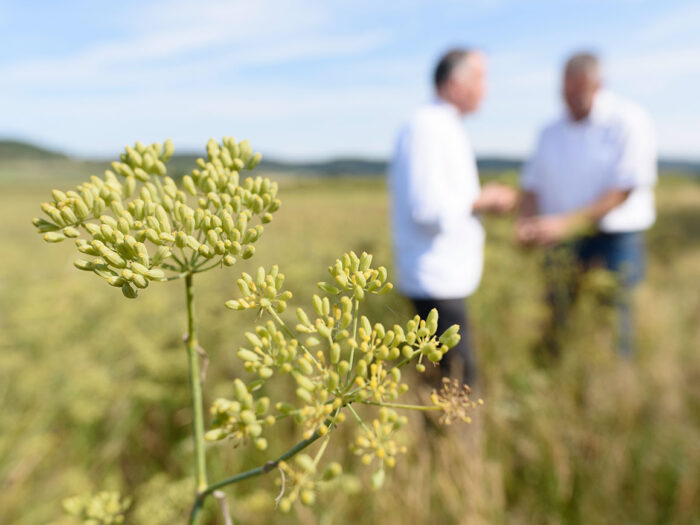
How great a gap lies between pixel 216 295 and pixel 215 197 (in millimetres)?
3760

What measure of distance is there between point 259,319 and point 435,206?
8.57 feet

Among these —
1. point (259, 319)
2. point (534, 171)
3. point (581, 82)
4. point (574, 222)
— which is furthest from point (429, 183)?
point (259, 319)

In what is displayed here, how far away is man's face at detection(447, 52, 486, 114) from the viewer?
3.60 meters

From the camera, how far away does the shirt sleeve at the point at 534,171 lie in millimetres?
4957

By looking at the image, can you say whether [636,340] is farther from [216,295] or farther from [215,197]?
[215,197]

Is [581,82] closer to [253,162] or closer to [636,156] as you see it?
[636,156]

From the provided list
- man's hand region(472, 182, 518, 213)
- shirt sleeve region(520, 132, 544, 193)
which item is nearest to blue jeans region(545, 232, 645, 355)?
shirt sleeve region(520, 132, 544, 193)

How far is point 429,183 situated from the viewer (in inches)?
125

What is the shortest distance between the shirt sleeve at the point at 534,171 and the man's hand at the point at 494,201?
1677mm

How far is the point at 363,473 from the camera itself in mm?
2943

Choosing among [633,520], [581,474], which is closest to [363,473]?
[581,474]

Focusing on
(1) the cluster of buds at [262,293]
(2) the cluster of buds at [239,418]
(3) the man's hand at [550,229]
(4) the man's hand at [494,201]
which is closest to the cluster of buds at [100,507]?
(2) the cluster of buds at [239,418]

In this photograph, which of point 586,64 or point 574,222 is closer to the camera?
point 574,222

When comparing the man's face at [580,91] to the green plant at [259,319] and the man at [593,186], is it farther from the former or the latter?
the green plant at [259,319]
